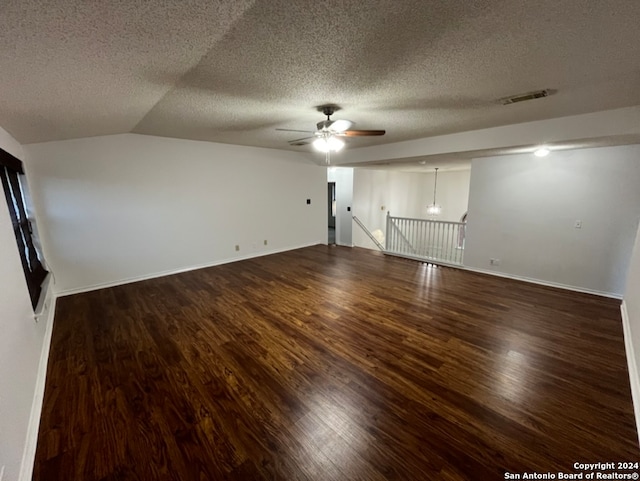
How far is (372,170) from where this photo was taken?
7.93 meters

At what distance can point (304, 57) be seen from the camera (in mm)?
1723

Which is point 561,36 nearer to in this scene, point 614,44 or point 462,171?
point 614,44

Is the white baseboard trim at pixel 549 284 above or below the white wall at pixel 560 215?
below

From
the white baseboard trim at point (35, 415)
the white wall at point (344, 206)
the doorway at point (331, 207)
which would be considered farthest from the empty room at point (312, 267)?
the doorway at point (331, 207)

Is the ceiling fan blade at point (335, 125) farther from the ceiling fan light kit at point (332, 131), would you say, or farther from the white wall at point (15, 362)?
the white wall at point (15, 362)

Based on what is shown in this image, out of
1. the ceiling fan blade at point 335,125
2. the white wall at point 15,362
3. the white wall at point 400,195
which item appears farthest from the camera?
the white wall at point 400,195

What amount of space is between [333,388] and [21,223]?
374 centimetres

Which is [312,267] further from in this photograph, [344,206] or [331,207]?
[331,207]

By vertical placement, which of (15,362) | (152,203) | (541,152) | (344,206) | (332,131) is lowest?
(15,362)

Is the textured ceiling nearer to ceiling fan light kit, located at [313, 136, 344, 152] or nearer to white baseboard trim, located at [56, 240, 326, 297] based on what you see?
ceiling fan light kit, located at [313, 136, 344, 152]

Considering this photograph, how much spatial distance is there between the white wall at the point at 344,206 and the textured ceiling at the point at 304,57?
4.55m

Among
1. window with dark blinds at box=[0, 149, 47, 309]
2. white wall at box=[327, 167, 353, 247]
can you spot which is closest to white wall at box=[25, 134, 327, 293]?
window with dark blinds at box=[0, 149, 47, 309]

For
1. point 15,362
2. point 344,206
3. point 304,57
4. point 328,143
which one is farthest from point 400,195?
point 15,362

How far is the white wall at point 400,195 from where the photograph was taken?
7.76 metres
